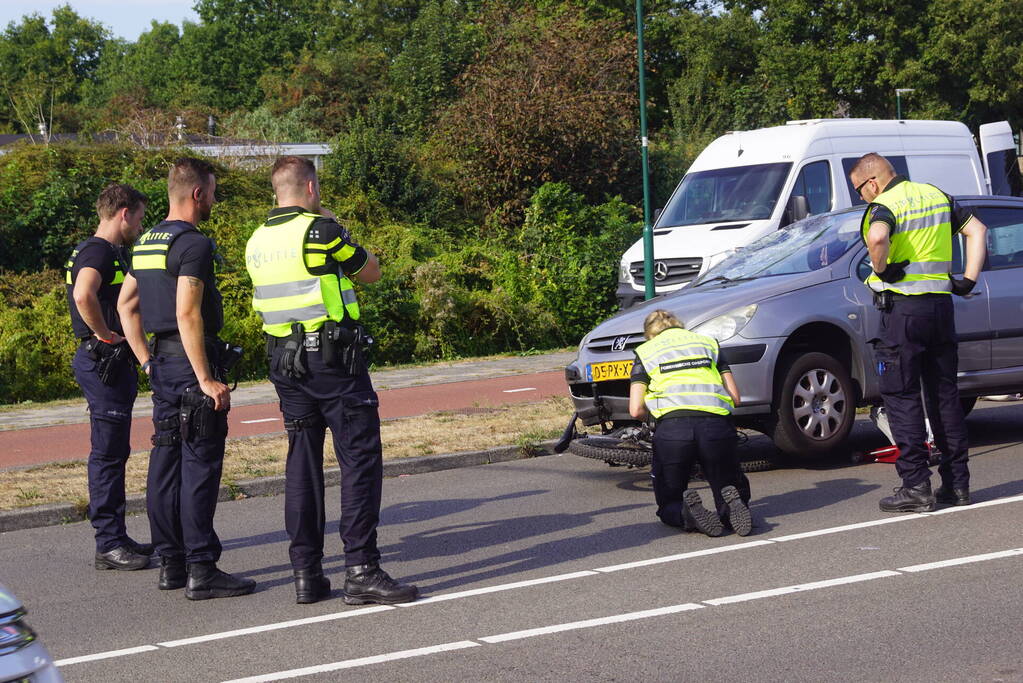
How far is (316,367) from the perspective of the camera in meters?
5.64

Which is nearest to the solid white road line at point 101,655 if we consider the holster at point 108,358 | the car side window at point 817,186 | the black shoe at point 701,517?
the holster at point 108,358

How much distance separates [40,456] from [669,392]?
20.0ft

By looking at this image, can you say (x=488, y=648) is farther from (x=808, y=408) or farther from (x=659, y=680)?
(x=808, y=408)

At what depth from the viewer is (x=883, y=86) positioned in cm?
3944

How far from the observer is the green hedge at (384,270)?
50.4ft

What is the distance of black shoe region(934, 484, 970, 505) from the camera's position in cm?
729

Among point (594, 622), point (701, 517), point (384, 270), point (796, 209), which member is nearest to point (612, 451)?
point (701, 517)

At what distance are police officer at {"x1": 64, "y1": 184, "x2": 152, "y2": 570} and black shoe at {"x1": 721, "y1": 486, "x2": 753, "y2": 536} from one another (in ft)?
10.4

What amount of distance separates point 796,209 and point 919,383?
7.10 m

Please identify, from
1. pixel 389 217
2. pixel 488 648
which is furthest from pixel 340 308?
pixel 389 217

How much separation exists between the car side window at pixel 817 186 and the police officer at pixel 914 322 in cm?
759

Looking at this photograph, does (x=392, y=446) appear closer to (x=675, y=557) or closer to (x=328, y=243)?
(x=675, y=557)

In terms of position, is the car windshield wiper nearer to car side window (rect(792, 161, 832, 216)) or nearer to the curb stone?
the curb stone

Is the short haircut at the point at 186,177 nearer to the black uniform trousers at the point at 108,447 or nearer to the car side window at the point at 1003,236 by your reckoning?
the black uniform trousers at the point at 108,447
